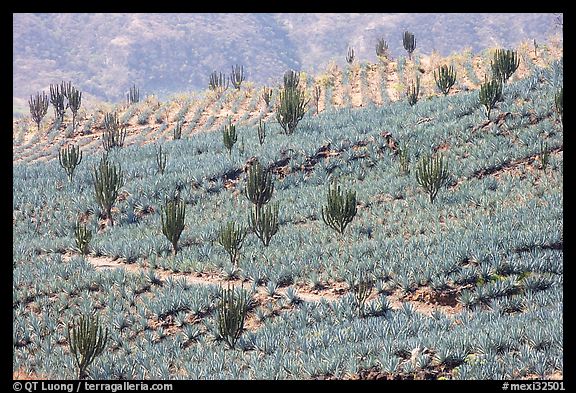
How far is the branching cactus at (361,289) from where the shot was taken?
9289 millimetres

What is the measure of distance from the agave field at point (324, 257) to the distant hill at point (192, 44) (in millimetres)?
64752

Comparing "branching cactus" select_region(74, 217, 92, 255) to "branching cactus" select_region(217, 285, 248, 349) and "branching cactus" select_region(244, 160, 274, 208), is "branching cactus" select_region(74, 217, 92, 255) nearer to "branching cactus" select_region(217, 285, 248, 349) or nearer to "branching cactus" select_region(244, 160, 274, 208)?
"branching cactus" select_region(244, 160, 274, 208)

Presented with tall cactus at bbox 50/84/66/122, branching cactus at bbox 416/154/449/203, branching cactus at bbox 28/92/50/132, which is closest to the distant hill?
branching cactus at bbox 28/92/50/132

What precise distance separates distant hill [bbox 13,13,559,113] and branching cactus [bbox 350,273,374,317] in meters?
73.1

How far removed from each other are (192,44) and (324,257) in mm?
91986

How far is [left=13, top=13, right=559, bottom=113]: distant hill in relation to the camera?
86875 mm

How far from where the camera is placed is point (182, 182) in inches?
687

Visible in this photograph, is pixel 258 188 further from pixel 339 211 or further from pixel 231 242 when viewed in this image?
pixel 231 242

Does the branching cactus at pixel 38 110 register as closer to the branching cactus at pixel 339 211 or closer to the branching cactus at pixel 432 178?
the branching cactus at pixel 339 211

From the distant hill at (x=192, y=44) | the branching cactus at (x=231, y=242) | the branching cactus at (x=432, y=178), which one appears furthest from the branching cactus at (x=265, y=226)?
the distant hill at (x=192, y=44)

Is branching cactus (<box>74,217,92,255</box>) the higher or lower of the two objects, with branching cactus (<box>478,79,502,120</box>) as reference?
lower

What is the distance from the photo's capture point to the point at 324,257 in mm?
11617

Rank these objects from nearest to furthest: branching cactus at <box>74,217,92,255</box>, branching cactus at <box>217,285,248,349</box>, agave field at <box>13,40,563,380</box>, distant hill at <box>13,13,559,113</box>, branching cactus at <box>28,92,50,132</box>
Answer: agave field at <box>13,40,563,380</box> < branching cactus at <box>217,285,248,349</box> < branching cactus at <box>74,217,92,255</box> < branching cactus at <box>28,92,50,132</box> < distant hill at <box>13,13,559,113</box>
